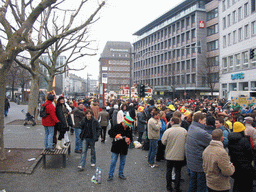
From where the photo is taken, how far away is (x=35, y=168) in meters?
7.11

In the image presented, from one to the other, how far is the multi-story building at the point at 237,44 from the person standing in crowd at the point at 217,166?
2912 cm

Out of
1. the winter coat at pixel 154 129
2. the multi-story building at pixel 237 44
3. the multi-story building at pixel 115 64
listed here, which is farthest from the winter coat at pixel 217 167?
the multi-story building at pixel 115 64

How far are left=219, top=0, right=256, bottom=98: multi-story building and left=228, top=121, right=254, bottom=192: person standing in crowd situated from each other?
28.2 meters

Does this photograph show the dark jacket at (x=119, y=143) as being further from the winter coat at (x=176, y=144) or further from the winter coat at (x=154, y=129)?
the winter coat at (x=154, y=129)

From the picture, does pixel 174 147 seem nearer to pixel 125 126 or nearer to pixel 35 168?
pixel 125 126

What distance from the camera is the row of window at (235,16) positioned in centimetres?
3406

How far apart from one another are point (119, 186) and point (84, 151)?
1.71m

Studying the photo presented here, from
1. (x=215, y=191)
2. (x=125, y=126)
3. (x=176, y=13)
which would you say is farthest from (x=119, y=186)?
(x=176, y=13)

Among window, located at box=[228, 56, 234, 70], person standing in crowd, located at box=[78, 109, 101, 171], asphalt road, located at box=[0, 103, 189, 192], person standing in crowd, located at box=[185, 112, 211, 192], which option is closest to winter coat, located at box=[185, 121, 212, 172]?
person standing in crowd, located at box=[185, 112, 211, 192]

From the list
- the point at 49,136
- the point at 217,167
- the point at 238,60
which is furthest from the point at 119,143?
the point at 238,60

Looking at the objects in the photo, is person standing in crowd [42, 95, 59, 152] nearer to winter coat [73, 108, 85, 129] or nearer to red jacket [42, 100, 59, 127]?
red jacket [42, 100, 59, 127]

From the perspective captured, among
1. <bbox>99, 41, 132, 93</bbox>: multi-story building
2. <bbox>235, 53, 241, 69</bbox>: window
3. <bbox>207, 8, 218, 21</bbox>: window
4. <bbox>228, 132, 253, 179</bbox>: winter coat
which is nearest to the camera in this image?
<bbox>228, 132, 253, 179</bbox>: winter coat

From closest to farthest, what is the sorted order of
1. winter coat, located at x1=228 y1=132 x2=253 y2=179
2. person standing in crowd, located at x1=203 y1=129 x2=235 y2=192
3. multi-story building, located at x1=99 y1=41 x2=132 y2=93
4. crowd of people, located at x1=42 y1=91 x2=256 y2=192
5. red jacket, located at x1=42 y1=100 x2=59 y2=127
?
person standing in crowd, located at x1=203 y1=129 x2=235 y2=192
crowd of people, located at x1=42 y1=91 x2=256 y2=192
winter coat, located at x1=228 y1=132 x2=253 y2=179
red jacket, located at x1=42 y1=100 x2=59 y2=127
multi-story building, located at x1=99 y1=41 x2=132 y2=93

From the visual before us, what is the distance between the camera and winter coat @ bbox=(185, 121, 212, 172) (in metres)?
4.93
